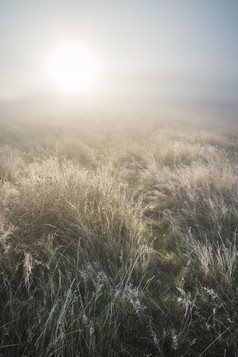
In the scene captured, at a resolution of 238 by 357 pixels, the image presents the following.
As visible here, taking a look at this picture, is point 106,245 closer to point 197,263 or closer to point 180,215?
point 197,263

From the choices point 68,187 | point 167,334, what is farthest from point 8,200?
point 167,334

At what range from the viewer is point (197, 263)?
2.01 m

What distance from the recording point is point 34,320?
1464 millimetres

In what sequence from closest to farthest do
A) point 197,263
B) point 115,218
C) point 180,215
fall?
point 197,263, point 115,218, point 180,215

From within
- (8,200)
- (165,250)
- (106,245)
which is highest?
(8,200)

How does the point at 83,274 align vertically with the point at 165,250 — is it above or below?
above

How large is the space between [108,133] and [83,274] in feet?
32.2

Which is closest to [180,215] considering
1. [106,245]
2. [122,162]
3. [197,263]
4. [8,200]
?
[197,263]

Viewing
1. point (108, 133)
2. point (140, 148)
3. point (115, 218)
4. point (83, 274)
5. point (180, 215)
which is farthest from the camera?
point (108, 133)

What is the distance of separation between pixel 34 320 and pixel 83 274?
1.47ft

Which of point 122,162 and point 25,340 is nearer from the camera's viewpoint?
point 25,340

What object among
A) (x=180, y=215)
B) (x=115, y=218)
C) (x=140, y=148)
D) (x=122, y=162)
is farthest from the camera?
(x=140, y=148)

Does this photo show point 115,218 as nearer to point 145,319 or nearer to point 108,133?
point 145,319

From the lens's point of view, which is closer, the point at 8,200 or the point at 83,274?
the point at 83,274
